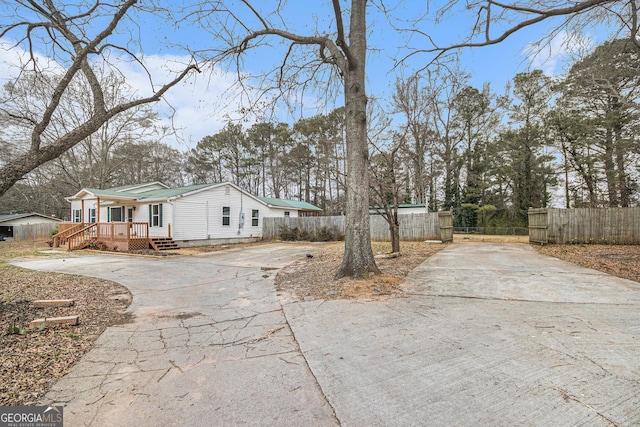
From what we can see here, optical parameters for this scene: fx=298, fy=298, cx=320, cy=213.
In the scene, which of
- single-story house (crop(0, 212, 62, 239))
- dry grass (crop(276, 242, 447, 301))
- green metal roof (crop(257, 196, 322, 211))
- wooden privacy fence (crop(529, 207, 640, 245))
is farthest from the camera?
single-story house (crop(0, 212, 62, 239))

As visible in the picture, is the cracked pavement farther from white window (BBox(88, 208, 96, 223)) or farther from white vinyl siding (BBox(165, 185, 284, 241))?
white window (BBox(88, 208, 96, 223))

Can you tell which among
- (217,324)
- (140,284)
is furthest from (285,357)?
Answer: (140,284)

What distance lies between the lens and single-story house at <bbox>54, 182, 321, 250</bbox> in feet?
50.2

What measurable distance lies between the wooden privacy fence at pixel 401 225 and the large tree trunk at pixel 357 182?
10.8 m

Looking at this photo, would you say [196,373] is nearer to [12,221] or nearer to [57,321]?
[57,321]

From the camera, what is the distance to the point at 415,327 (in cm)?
348

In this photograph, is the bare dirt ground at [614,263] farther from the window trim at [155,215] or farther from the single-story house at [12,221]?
the single-story house at [12,221]

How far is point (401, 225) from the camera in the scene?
16594 millimetres

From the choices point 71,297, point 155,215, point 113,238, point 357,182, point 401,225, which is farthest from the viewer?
point 401,225

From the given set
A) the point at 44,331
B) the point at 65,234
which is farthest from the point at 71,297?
the point at 65,234

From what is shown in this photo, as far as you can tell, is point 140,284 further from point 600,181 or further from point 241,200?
point 600,181

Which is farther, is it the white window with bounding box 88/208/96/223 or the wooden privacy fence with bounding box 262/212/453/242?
the white window with bounding box 88/208/96/223

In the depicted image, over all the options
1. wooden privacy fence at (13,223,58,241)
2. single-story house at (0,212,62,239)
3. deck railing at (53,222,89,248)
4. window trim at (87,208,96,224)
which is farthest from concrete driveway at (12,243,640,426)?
single-story house at (0,212,62,239)

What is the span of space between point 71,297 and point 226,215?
44.2ft
